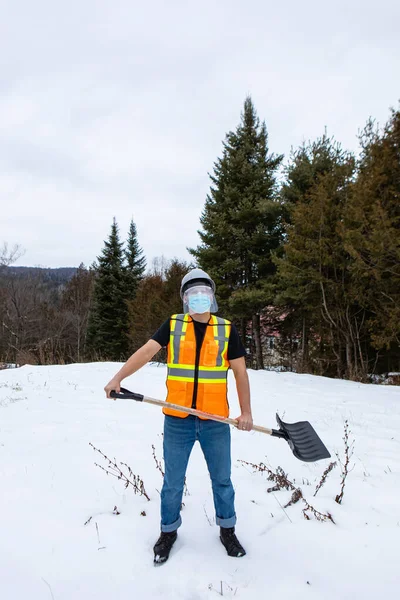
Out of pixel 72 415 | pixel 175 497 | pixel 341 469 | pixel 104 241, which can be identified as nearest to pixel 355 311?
pixel 341 469

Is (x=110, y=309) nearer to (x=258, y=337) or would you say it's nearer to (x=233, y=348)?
(x=258, y=337)

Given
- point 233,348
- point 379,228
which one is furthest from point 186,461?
point 379,228

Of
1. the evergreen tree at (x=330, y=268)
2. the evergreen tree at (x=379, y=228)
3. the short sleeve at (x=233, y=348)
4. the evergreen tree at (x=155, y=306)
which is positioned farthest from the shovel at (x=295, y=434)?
the evergreen tree at (x=155, y=306)

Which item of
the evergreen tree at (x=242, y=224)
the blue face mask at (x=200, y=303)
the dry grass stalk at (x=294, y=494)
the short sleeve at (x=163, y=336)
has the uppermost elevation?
the evergreen tree at (x=242, y=224)

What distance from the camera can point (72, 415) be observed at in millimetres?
5266

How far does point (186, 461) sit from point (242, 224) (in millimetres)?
12977

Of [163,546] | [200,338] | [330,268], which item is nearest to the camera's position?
[163,546]

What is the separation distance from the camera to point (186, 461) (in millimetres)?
2281

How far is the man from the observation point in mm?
2270

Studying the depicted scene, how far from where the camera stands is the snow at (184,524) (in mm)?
1978

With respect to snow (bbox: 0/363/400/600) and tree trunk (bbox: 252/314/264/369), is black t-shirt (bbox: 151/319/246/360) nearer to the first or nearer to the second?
snow (bbox: 0/363/400/600)

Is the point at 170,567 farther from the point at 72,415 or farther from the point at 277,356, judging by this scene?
the point at 277,356

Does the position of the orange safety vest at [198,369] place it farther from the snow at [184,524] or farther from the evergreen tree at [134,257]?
the evergreen tree at [134,257]

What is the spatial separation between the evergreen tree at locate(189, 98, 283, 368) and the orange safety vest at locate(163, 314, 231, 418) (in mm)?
10981
